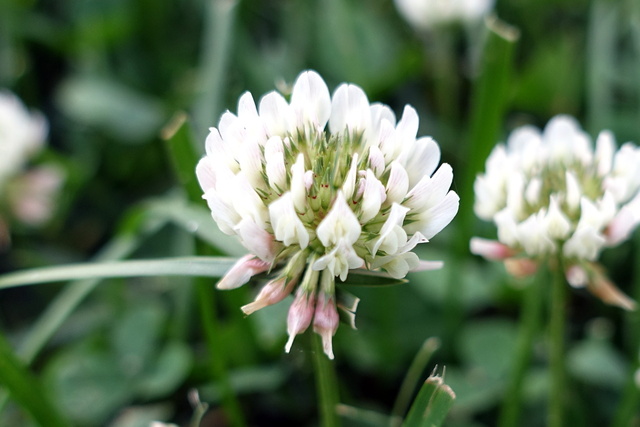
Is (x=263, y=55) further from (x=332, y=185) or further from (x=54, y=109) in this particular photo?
(x=332, y=185)

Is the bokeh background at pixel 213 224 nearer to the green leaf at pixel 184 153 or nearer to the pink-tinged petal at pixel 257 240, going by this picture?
the green leaf at pixel 184 153

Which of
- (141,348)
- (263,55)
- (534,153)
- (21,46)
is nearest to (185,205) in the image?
(141,348)

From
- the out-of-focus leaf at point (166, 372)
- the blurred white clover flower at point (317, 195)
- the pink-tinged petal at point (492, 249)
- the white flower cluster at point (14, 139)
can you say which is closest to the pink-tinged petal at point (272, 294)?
the blurred white clover flower at point (317, 195)

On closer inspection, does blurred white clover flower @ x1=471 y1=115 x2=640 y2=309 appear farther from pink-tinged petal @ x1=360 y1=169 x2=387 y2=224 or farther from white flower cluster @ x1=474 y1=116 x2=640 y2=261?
pink-tinged petal @ x1=360 y1=169 x2=387 y2=224

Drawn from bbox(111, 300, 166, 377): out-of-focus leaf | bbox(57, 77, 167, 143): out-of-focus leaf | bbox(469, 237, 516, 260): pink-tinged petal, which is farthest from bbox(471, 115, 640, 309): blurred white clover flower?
bbox(57, 77, 167, 143): out-of-focus leaf

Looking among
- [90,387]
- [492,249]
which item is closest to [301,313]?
[492,249]

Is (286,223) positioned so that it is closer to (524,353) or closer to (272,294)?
(272,294)
